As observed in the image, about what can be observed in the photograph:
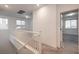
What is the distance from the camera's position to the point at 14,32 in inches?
93.2

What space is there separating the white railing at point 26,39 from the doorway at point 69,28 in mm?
1344

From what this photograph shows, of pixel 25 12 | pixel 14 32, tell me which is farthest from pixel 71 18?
pixel 14 32

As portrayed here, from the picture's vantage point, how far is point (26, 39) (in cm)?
243

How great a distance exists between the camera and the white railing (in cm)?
235

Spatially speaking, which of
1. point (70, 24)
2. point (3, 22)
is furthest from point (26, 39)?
point (70, 24)

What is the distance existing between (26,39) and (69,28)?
1.80 m

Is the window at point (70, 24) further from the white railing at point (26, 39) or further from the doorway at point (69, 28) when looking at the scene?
the white railing at point (26, 39)

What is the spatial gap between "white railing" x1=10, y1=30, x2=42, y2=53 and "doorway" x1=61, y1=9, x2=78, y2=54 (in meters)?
1.34

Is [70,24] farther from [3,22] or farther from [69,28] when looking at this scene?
[3,22]

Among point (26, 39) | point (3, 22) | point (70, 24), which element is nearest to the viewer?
point (3, 22)

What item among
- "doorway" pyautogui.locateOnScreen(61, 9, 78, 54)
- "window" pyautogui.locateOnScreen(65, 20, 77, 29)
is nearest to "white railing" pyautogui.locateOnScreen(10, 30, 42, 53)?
"doorway" pyautogui.locateOnScreen(61, 9, 78, 54)

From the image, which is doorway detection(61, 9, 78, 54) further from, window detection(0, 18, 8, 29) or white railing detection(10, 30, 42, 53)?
window detection(0, 18, 8, 29)

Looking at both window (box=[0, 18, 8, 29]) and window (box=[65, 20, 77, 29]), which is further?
window (box=[65, 20, 77, 29])

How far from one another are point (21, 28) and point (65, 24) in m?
1.91
